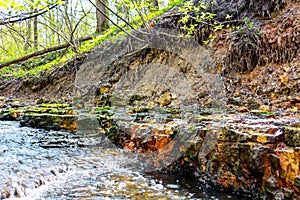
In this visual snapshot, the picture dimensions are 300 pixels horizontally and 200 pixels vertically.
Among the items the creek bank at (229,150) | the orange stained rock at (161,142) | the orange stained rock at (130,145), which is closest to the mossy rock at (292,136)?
the creek bank at (229,150)

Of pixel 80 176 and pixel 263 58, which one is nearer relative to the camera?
pixel 80 176

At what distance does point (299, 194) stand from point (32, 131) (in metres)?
4.47

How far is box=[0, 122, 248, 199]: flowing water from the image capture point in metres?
2.29

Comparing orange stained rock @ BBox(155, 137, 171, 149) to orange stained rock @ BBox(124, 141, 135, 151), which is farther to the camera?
orange stained rock @ BBox(124, 141, 135, 151)

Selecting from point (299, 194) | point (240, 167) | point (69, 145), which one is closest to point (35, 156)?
point (69, 145)

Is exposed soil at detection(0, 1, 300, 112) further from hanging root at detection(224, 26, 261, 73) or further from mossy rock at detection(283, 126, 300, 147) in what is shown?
mossy rock at detection(283, 126, 300, 147)

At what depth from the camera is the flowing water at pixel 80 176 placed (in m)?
2.29

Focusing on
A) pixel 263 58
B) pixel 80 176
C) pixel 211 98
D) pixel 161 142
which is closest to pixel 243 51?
pixel 263 58

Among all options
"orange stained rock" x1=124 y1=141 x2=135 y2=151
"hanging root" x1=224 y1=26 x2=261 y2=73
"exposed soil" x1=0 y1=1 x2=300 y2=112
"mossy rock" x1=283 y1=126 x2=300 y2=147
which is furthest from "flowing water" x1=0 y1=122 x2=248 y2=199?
"hanging root" x1=224 y1=26 x2=261 y2=73

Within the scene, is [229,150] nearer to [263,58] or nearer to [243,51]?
[263,58]

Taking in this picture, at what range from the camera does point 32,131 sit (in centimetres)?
489

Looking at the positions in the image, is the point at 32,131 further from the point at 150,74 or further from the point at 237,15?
the point at 237,15

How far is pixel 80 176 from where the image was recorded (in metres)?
2.71

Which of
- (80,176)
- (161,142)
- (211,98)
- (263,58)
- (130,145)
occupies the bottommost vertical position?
(80,176)
